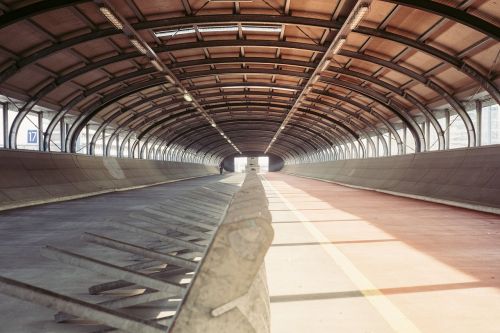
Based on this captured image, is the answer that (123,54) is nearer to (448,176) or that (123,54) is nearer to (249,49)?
(249,49)

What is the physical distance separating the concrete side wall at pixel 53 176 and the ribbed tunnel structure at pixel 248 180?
8 cm

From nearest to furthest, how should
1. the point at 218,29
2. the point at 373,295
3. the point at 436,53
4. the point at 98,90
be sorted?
the point at 373,295 → the point at 436,53 → the point at 218,29 → the point at 98,90

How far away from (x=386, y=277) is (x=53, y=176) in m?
15.3

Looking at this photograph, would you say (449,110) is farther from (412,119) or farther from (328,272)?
(328,272)

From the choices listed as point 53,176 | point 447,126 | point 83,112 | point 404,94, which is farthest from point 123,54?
point 447,126

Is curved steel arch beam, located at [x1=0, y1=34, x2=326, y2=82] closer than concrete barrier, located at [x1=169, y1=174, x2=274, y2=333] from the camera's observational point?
No

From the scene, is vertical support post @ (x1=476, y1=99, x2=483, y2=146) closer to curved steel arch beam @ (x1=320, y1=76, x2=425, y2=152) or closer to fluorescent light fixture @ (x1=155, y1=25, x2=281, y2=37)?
curved steel arch beam @ (x1=320, y1=76, x2=425, y2=152)

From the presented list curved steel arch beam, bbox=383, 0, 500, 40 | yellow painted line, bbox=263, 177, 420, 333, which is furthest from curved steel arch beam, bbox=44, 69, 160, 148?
yellow painted line, bbox=263, 177, 420, 333

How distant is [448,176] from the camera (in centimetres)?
1291

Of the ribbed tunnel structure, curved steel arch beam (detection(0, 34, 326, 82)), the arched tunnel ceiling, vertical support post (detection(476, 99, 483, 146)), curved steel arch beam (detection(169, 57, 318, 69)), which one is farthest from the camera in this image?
vertical support post (detection(476, 99, 483, 146))

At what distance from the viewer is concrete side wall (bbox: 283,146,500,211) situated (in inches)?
423

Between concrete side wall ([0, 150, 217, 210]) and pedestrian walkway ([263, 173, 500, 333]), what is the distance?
388 inches

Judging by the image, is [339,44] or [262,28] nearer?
[339,44]

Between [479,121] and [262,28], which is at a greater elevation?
[262,28]
